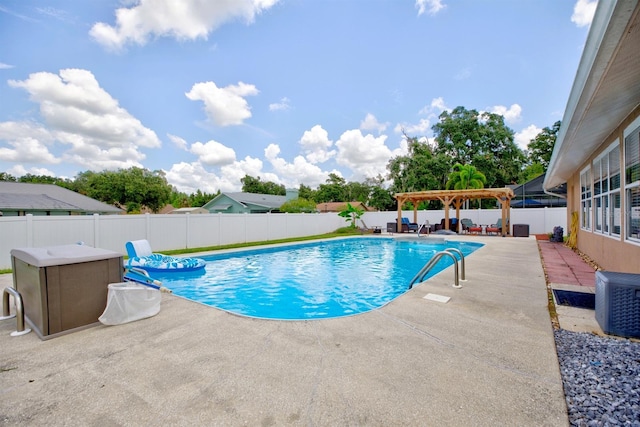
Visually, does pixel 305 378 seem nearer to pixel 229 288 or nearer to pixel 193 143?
pixel 229 288

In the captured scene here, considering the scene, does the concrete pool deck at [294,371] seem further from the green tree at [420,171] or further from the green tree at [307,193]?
the green tree at [307,193]

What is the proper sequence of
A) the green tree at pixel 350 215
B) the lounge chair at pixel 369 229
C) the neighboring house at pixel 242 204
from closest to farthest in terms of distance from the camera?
the lounge chair at pixel 369 229, the green tree at pixel 350 215, the neighboring house at pixel 242 204

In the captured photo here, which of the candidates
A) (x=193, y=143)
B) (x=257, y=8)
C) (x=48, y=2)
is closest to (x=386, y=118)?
(x=257, y=8)

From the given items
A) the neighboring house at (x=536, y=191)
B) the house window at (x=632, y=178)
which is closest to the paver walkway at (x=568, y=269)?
the house window at (x=632, y=178)

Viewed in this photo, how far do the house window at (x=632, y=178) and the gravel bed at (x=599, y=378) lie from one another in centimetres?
299

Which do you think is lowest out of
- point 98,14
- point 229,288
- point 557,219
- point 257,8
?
point 229,288

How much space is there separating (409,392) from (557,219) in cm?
2165

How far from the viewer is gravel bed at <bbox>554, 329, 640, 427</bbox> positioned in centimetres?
213

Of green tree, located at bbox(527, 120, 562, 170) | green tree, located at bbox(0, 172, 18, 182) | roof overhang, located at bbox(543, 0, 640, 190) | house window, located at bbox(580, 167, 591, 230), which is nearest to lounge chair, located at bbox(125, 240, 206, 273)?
roof overhang, located at bbox(543, 0, 640, 190)

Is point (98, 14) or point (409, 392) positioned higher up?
point (98, 14)

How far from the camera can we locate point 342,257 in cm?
1246

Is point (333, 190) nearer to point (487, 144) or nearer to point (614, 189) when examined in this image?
point (487, 144)

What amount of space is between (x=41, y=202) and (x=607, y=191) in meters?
28.4

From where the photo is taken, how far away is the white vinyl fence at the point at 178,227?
9.25 meters
